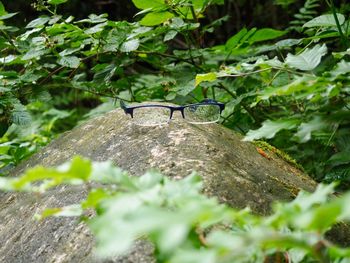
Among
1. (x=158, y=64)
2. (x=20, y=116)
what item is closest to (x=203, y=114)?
(x=20, y=116)

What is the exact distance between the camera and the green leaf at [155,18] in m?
2.12

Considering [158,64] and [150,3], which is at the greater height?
[150,3]

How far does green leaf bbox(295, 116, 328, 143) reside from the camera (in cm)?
111

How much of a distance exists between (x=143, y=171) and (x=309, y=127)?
1.59ft

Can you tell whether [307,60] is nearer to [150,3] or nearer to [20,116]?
[150,3]

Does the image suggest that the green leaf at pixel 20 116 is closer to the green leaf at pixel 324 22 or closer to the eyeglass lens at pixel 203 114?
the eyeglass lens at pixel 203 114

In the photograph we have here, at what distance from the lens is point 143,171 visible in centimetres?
139

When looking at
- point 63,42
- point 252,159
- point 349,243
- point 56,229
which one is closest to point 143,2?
point 63,42

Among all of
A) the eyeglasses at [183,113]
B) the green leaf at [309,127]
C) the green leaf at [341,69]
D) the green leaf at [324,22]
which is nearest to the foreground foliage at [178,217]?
the green leaf at [309,127]

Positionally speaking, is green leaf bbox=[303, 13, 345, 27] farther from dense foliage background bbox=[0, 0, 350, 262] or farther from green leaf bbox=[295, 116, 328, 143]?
green leaf bbox=[295, 116, 328, 143]

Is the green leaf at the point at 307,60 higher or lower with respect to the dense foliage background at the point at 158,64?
higher

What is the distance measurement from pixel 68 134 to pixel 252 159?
29.9 inches

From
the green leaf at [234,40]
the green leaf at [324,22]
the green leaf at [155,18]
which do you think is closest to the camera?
the green leaf at [324,22]

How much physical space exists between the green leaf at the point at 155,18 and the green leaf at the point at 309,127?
1.14 meters
